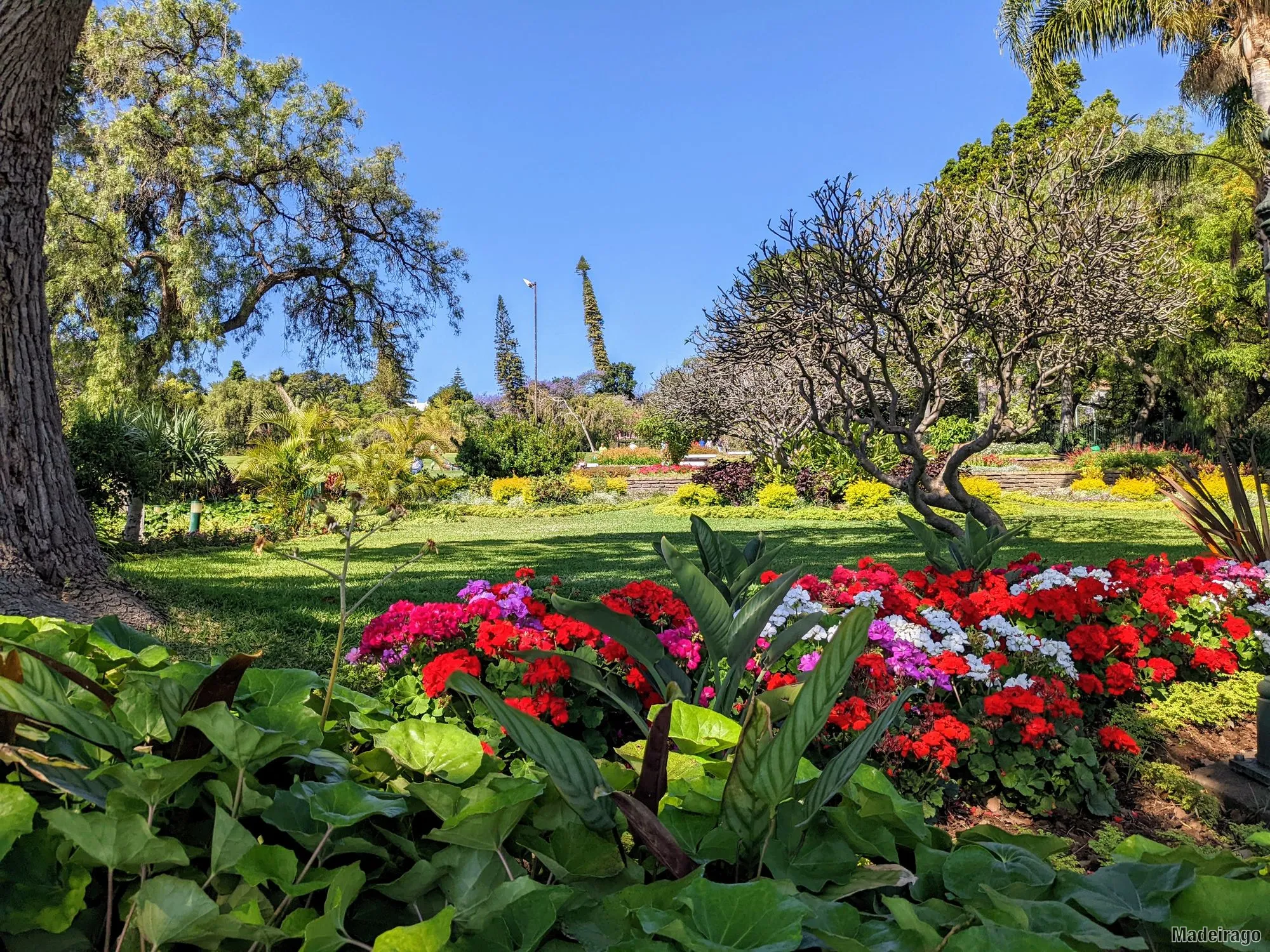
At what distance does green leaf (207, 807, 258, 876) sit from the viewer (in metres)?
0.57

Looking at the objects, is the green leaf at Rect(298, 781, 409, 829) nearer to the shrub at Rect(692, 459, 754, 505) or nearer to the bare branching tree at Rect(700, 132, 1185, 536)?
the bare branching tree at Rect(700, 132, 1185, 536)

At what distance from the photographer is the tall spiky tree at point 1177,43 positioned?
10.1 meters

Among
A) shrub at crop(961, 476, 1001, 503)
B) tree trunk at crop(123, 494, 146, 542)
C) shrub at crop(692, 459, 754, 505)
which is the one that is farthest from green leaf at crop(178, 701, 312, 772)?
shrub at crop(692, 459, 754, 505)

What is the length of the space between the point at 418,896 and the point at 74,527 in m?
4.64

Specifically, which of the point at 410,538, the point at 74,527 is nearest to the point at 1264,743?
the point at 74,527

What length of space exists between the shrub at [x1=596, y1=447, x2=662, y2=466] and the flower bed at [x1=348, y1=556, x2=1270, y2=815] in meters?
25.7

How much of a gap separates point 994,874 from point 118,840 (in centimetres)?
65

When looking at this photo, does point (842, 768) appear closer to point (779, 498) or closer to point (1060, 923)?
point (1060, 923)

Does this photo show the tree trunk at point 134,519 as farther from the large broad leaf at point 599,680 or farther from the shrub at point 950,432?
the shrub at point 950,432

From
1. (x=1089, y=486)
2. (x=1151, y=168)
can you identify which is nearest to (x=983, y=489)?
(x=1089, y=486)

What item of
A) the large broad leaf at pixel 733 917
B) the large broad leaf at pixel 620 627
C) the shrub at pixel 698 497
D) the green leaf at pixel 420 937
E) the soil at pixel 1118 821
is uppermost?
the green leaf at pixel 420 937

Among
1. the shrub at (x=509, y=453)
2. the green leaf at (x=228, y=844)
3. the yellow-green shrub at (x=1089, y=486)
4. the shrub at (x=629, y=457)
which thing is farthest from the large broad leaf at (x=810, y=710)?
the shrub at (x=629, y=457)

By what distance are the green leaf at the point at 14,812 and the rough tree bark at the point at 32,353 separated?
390cm

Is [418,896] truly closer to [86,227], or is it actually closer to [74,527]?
[74,527]
